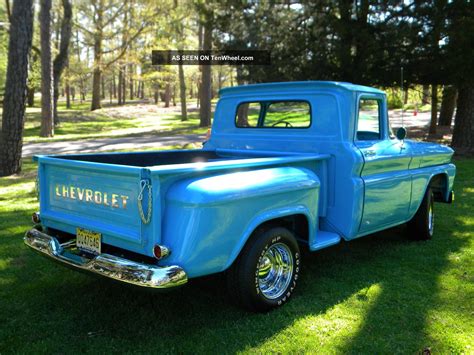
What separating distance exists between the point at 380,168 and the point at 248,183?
185 cm

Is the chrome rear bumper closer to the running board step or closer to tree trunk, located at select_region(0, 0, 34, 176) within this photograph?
the running board step

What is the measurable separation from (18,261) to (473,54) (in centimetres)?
1058

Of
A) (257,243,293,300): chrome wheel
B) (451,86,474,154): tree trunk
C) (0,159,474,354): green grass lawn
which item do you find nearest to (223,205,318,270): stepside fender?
(257,243,293,300): chrome wheel

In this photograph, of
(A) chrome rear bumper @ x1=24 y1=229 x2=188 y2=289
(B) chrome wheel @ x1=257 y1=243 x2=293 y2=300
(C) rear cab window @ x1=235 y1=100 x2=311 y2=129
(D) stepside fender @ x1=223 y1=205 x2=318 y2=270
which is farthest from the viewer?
(C) rear cab window @ x1=235 y1=100 x2=311 y2=129

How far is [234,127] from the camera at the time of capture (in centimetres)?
539

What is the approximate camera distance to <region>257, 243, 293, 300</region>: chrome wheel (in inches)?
143

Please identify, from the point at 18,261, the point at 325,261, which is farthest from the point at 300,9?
the point at 18,261

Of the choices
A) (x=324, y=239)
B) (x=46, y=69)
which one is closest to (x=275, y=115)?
(x=324, y=239)

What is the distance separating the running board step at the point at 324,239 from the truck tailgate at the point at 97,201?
5.04 ft

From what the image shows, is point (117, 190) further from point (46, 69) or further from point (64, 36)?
point (64, 36)

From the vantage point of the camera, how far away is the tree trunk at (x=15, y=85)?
9.59 m

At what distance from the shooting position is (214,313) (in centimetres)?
360

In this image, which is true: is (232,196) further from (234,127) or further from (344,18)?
(344,18)

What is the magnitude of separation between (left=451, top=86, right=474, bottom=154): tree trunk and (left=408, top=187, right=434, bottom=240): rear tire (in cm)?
860
